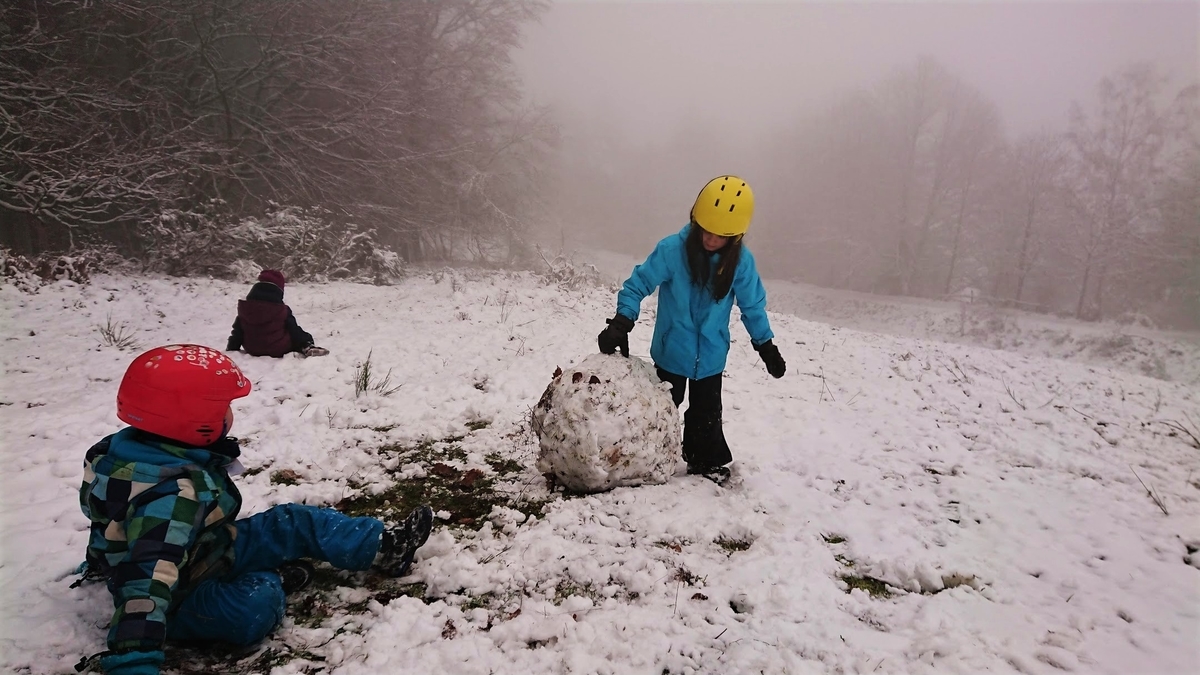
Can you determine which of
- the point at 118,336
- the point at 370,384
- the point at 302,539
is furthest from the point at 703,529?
the point at 118,336

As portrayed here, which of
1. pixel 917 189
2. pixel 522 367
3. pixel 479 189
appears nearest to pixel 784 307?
pixel 917 189

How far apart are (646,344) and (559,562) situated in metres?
5.86

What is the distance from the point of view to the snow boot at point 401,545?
2.53 m

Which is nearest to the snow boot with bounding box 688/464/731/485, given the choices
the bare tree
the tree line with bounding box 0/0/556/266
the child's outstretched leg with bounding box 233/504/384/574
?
the child's outstretched leg with bounding box 233/504/384/574

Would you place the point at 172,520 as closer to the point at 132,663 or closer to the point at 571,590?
the point at 132,663

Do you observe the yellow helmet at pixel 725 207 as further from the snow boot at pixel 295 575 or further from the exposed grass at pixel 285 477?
the exposed grass at pixel 285 477

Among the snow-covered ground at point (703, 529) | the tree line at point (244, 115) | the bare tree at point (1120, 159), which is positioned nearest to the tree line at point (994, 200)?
the bare tree at point (1120, 159)

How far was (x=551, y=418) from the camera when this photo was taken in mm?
3453

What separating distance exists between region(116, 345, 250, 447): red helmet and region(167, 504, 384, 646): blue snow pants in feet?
1.84

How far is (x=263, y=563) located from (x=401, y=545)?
578 mm

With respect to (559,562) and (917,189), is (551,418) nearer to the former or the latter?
(559,562)

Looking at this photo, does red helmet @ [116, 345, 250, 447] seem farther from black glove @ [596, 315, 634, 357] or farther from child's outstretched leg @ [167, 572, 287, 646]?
black glove @ [596, 315, 634, 357]

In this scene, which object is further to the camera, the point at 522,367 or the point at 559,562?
the point at 522,367

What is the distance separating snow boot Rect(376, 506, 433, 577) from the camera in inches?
99.7
